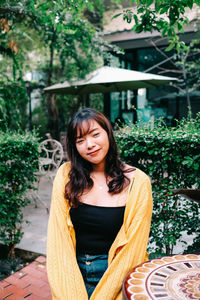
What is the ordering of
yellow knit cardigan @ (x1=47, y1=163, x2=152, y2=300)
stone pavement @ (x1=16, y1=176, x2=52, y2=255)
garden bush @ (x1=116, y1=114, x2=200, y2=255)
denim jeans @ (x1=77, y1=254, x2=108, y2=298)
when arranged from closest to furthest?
yellow knit cardigan @ (x1=47, y1=163, x2=152, y2=300) → denim jeans @ (x1=77, y1=254, x2=108, y2=298) → garden bush @ (x1=116, y1=114, x2=200, y2=255) → stone pavement @ (x1=16, y1=176, x2=52, y2=255)

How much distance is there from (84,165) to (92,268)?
66 centimetres

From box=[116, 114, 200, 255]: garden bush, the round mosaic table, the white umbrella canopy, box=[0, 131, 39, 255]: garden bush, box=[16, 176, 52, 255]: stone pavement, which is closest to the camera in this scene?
the round mosaic table

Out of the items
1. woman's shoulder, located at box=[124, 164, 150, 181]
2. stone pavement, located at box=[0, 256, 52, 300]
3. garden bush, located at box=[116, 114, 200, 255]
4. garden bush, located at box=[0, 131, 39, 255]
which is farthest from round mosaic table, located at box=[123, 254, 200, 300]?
garden bush, located at box=[0, 131, 39, 255]

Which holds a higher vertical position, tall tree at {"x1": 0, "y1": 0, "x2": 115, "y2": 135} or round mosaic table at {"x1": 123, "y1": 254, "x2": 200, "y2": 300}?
tall tree at {"x1": 0, "y1": 0, "x2": 115, "y2": 135}

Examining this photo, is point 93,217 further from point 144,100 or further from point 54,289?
point 144,100

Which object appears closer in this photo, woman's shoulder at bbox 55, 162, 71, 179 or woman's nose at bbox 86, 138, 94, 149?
woman's nose at bbox 86, 138, 94, 149

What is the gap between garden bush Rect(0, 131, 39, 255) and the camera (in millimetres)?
2686

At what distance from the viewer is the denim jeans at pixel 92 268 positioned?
1578 millimetres

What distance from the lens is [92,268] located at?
5.21ft

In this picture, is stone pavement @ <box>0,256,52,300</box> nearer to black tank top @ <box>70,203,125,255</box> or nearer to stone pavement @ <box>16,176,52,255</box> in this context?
stone pavement @ <box>16,176,52,255</box>

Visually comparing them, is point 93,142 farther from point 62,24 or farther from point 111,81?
point 111,81

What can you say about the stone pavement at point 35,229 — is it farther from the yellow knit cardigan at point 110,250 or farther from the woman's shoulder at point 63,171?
the yellow knit cardigan at point 110,250

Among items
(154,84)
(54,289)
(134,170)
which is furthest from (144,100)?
(54,289)

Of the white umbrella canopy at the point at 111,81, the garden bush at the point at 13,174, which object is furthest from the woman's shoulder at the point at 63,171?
the white umbrella canopy at the point at 111,81
